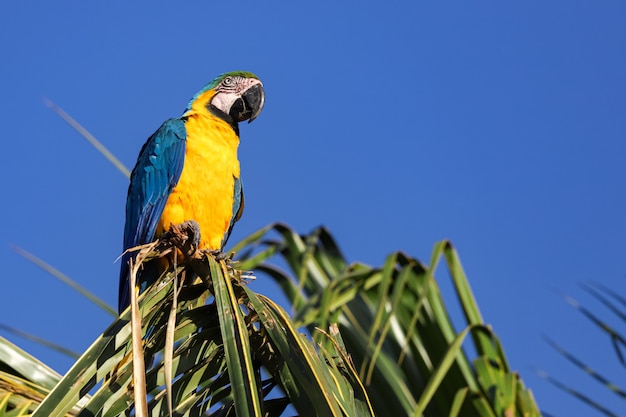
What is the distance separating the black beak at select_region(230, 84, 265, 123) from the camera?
12.1ft

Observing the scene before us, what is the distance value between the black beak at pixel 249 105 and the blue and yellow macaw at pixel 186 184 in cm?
17

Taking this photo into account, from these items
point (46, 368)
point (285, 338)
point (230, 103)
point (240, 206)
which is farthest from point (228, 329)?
point (230, 103)

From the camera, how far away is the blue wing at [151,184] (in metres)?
3.12

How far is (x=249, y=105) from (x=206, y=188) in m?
0.76

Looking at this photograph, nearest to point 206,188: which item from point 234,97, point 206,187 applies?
point 206,187

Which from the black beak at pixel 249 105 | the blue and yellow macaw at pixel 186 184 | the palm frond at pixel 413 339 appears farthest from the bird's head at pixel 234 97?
the palm frond at pixel 413 339

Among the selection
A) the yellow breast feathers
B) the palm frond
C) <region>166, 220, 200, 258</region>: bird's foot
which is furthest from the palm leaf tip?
the yellow breast feathers

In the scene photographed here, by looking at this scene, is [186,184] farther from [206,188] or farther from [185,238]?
[185,238]

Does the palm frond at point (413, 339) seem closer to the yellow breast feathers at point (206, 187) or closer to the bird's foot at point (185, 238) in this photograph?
the yellow breast feathers at point (206, 187)

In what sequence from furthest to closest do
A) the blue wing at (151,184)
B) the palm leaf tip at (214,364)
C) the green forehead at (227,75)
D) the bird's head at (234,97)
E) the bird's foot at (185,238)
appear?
the green forehead at (227,75) → the bird's head at (234,97) → the blue wing at (151,184) → the bird's foot at (185,238) → the palm leaf tip at (214,364)

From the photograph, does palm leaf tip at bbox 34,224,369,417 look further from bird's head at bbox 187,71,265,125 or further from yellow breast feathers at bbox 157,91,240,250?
bird's head at bbox 187,71,265,125

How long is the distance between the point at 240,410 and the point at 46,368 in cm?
69

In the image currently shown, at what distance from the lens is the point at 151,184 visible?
3.21 metres

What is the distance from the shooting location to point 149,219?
313 cm
